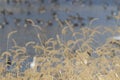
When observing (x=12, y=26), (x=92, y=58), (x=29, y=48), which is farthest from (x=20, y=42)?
(x=92, y=58)

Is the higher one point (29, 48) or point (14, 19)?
point (14, 19)

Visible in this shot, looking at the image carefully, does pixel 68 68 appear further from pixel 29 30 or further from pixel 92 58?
pixel 29 30

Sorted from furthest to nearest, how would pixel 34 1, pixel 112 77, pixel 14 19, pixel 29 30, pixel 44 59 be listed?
pixel 34 1 < pixel 14 19 < pixel 29 30 < pixel 44 59 < pixel 112 77

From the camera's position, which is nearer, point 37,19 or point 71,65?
point 71,65

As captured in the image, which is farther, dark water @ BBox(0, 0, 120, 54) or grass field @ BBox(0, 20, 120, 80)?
dark water @ BBox(0, 0, 120, 54)

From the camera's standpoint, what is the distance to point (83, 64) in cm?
498

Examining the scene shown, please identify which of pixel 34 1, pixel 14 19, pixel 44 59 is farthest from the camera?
pixel 34 1

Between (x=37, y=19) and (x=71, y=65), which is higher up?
(x=37, y=19)

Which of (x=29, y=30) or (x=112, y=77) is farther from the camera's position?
(x=29, y=30)

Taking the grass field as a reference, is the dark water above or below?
above

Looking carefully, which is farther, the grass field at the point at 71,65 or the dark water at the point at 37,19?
the dark water at the point at 37,19

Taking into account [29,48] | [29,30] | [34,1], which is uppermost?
[34,1]

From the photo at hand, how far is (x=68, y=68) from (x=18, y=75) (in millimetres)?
533

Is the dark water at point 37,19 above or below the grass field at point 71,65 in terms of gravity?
above
